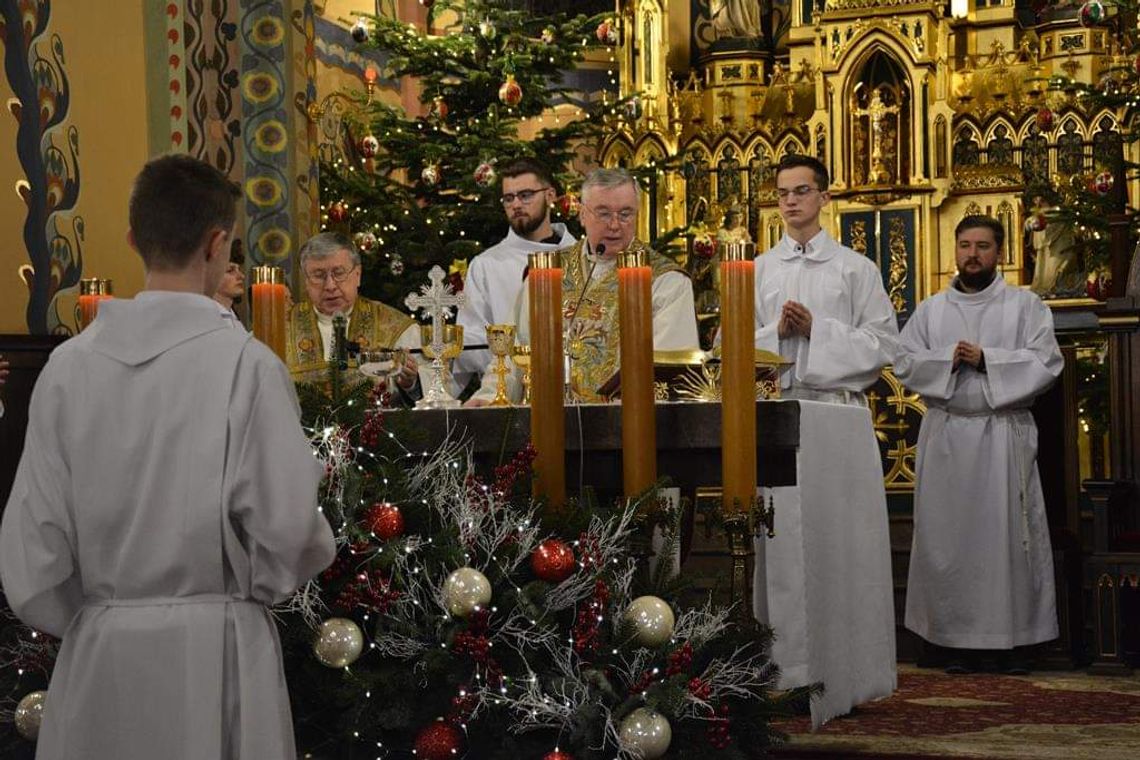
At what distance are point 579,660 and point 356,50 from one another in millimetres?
8469

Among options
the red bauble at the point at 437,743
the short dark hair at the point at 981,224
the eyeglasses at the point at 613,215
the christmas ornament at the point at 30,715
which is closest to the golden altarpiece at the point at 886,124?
the short dark hair at the point at 981,224

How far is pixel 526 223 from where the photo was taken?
251 inches

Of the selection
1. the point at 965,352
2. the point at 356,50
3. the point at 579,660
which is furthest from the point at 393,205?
the point at 579,660

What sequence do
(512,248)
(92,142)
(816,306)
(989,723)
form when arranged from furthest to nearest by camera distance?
(92,142), (512,248), (816,306), (989,723)

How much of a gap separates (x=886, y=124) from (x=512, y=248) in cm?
504

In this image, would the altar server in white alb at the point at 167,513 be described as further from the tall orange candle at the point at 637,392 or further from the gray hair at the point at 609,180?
the gray hair at the point at 609,180

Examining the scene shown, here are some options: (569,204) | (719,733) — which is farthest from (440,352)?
(569,204)

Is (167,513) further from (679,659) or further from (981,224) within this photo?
(981,224)

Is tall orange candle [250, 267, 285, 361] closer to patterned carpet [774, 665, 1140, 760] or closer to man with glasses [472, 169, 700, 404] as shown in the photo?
man with glasses [472, 169, 700, 404]

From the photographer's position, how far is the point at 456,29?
40.2 ft

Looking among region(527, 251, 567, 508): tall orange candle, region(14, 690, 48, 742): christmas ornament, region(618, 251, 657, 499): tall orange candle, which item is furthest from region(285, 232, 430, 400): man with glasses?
region(14, 690, 48, 742): christmas ornament

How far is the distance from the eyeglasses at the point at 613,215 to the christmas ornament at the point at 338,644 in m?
1.77

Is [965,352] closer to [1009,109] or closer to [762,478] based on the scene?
[762,478]

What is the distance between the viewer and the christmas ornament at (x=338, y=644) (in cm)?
346
